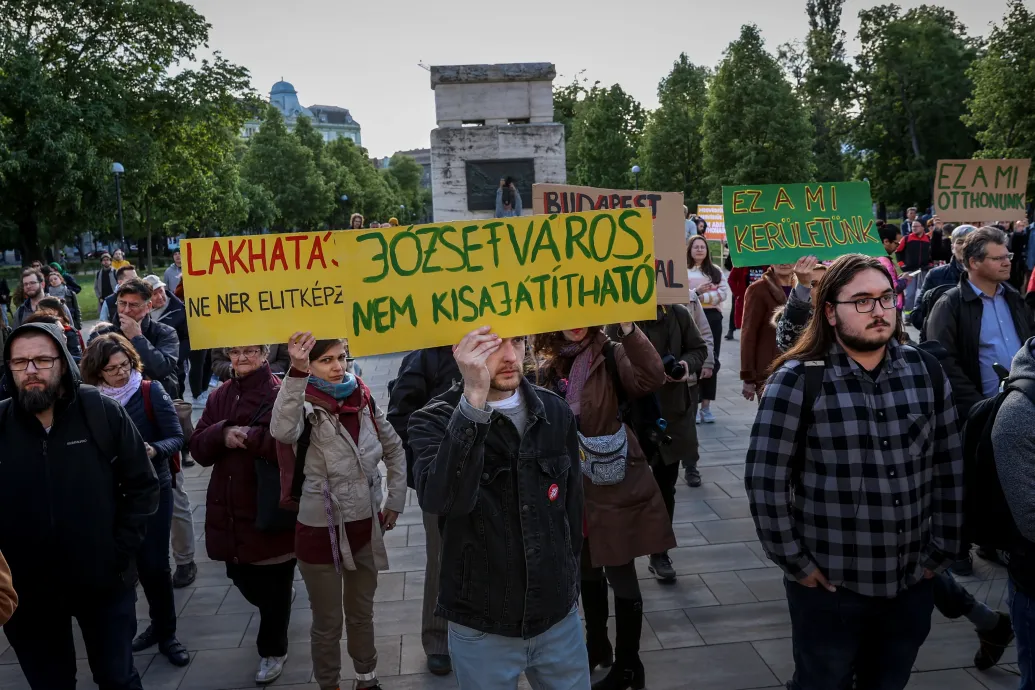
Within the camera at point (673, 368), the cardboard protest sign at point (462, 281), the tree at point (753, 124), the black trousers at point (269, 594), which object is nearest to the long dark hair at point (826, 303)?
the cardboard protest sign at point (462, 281)

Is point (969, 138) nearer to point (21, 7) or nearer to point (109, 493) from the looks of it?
point (21, 7)

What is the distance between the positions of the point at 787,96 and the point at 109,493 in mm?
46363

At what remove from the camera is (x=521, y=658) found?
300cm

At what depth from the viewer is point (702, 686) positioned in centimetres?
435

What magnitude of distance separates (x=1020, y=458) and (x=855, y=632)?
0.78 meters

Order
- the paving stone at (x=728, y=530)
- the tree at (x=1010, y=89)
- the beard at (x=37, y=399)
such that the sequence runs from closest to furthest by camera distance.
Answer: the beard at (x=37, y=399)
the paving stone at (x=728, y=530)
the tree at (x=1010, y=89)

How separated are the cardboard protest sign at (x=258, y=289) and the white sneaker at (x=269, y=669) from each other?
1894mm

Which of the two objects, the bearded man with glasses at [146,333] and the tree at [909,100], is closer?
the bearded man with glasses at [146,333]

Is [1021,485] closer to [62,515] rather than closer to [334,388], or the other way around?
[334,388]

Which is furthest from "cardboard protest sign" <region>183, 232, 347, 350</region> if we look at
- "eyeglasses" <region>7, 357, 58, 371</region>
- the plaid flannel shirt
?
the plaid flannel shirt

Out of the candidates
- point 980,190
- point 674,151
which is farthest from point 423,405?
point 674,151

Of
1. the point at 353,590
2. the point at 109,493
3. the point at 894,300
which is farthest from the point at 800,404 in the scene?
the point at 109,493

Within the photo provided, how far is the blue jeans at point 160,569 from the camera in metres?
4.84

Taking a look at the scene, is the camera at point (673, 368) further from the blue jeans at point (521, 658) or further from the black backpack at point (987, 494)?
the blue jeans at point (521, 658)
